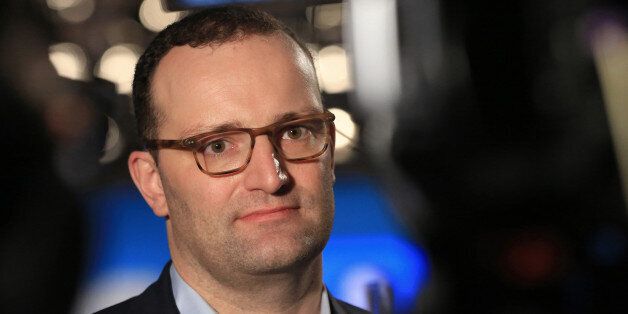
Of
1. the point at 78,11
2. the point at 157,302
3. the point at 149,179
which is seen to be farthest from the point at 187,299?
the point at 78,11

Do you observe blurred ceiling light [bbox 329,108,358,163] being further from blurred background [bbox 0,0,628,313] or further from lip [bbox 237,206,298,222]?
lip [bbox 237,206,298,222]

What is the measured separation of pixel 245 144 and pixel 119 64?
0.74 metres

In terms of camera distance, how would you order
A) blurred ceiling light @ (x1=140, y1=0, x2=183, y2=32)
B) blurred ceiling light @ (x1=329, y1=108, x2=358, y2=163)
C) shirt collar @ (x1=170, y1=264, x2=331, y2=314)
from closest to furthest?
1. shirt collar @ (x1=170, y1=264, x2=331, y2=314)
2. blurred ceiling light @ (x1=140, y1=0, x2=183, y2=32)
3. blurred ceiling light @ (x1=329, y1=108, x2=358, y2=163)

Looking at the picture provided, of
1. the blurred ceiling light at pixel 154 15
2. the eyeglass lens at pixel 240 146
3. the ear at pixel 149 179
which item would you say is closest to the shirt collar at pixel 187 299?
the ear at pixel 149 179

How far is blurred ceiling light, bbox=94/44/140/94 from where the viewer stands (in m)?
1.63

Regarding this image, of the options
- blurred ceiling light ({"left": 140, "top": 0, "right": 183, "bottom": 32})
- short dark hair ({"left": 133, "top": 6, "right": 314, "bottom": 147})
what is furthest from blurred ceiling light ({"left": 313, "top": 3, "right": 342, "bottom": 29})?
short dark hair ({"left": 133, "top": 6, "right": 314, "bottom": 147})

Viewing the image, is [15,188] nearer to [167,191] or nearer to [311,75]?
[167,191]

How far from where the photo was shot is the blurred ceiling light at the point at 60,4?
1.71 m

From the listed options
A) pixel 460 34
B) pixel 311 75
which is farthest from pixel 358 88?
pixel 311 75

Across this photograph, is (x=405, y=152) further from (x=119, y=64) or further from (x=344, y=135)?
(x=119, y=64)

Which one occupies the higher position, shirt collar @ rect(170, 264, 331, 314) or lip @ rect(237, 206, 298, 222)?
lip @ rect(237, 206, 298, 222)

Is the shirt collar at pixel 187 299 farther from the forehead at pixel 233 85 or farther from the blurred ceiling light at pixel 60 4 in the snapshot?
the blurred ceiling light at pixel 60 4

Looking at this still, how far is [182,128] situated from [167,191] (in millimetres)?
110

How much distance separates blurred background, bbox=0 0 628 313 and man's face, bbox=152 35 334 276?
535 mm
